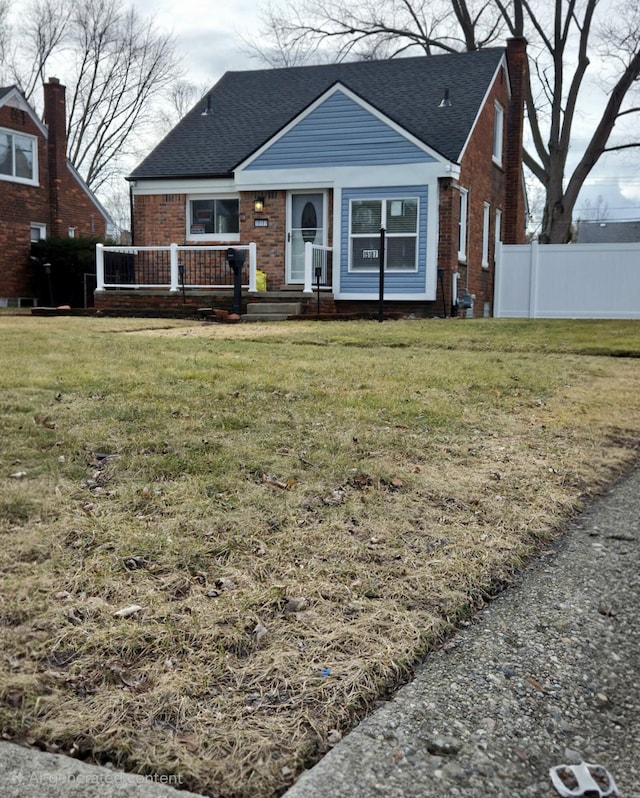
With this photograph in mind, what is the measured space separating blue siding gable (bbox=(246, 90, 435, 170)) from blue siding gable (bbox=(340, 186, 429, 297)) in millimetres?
602

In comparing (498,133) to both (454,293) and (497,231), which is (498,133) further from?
(454,293)

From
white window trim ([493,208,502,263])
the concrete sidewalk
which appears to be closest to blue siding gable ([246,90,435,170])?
white window trim ([493,208,502,263])

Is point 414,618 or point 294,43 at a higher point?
point 294,43

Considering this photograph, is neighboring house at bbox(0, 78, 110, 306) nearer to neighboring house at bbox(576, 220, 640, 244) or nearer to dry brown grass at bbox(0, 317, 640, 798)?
dry brown grass at bbox(0, 317, 640, 798)

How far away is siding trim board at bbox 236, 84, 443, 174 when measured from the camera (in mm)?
15992

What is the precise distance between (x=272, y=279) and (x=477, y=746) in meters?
15.9

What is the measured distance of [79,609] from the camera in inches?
91.9

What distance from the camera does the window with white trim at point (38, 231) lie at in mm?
24375

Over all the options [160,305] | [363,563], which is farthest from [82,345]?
[160,305]

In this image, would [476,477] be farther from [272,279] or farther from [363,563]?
[272,279]

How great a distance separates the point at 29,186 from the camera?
24094mm

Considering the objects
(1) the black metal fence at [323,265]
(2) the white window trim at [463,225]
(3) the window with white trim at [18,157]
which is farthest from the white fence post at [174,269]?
(3) the window with white trim at [18,157]

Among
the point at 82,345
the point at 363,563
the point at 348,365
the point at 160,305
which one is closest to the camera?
the point at 363,563

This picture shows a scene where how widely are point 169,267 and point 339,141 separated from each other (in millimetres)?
4878
